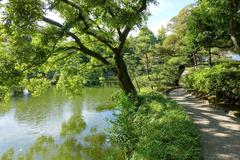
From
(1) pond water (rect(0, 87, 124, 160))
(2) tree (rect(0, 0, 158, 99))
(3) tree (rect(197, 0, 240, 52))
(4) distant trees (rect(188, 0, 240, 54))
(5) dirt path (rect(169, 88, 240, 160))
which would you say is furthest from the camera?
(1) pond water (rect(0, 87, 124, 160))

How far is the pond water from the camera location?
1107 cm

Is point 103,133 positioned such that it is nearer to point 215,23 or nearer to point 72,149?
point 72,149

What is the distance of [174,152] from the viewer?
544 cm

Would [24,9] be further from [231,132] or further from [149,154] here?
[231,132]

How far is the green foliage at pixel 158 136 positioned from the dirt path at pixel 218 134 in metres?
0.32

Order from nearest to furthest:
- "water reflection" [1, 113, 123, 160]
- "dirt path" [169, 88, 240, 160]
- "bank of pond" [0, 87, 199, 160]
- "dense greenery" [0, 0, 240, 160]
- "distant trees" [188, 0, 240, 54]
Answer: "dirt path" [169, 88, 240, 160] < "bank of pond" [0, 87, 199, 160] < "dense greenery" [0, 0, 240, 160] < "distant trees" [188, 0, 240, 54] < "water reflection" [1, 113, 123, 160]

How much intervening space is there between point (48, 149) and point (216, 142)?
24.8ft

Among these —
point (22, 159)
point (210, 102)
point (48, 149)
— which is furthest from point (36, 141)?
point (210, 102)

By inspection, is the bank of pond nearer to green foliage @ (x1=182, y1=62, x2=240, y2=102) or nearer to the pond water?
the pond water

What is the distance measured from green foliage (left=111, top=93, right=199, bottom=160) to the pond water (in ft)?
2.89

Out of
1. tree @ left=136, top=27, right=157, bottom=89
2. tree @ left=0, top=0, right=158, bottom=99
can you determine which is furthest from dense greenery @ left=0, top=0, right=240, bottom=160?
tree @ left=136, top=27, right=157, bottom=89

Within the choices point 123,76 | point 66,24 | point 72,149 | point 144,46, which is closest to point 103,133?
point 72,149

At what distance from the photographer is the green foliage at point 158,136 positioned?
5531 millimetres

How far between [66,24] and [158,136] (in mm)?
5392
